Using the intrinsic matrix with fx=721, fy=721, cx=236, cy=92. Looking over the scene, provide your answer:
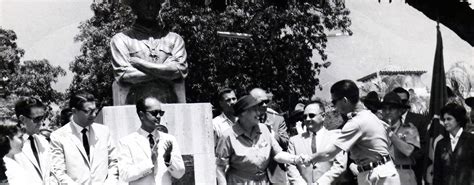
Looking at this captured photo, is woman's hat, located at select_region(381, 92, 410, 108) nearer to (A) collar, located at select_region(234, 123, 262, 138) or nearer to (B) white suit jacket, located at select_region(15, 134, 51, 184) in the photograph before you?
(A) collar, located at select_region(234, 123, 262, 138)

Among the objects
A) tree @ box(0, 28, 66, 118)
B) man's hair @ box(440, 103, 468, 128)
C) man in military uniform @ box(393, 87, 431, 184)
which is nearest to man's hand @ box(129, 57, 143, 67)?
man in military uniform @ box(393, 87, 431, 184)

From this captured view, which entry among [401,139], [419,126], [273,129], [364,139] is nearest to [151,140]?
[364,139]

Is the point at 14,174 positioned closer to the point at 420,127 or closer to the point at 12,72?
the point at 420,127

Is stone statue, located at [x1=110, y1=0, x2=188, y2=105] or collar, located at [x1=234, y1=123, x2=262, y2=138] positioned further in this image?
stone statue, located at [x1=110, y1=0, x2=188, y2=105]

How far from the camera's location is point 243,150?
24.3ft

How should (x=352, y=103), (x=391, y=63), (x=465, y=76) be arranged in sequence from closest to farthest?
(x=352, y=103)
(x=465, y=76)
(x=391, y=63)

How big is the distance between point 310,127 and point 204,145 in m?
1.74

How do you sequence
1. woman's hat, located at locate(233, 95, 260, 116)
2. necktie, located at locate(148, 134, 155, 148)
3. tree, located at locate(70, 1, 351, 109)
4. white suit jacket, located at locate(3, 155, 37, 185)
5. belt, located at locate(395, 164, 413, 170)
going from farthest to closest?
tree, located at locate(70, 1, 351, 109), belt, located at locate(395, 164, 413, 170), woman's hat, located at locate(233, 95, 260, 116), necktie, located at locate(148, 134, 155, 148), white suit jacket, located at locate(3, 155, 37, 185)

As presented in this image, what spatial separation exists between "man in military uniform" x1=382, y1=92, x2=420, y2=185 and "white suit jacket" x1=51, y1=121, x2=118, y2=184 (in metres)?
3.15

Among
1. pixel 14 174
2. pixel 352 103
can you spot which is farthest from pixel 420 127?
pixel 14 174

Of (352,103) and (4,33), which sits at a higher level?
(4,33)

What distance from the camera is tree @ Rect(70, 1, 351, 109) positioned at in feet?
95.3

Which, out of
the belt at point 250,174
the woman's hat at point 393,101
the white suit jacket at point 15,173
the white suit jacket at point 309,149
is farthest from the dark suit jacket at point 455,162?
the white suit jacket at point 15,173

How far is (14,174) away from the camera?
6340 mm
